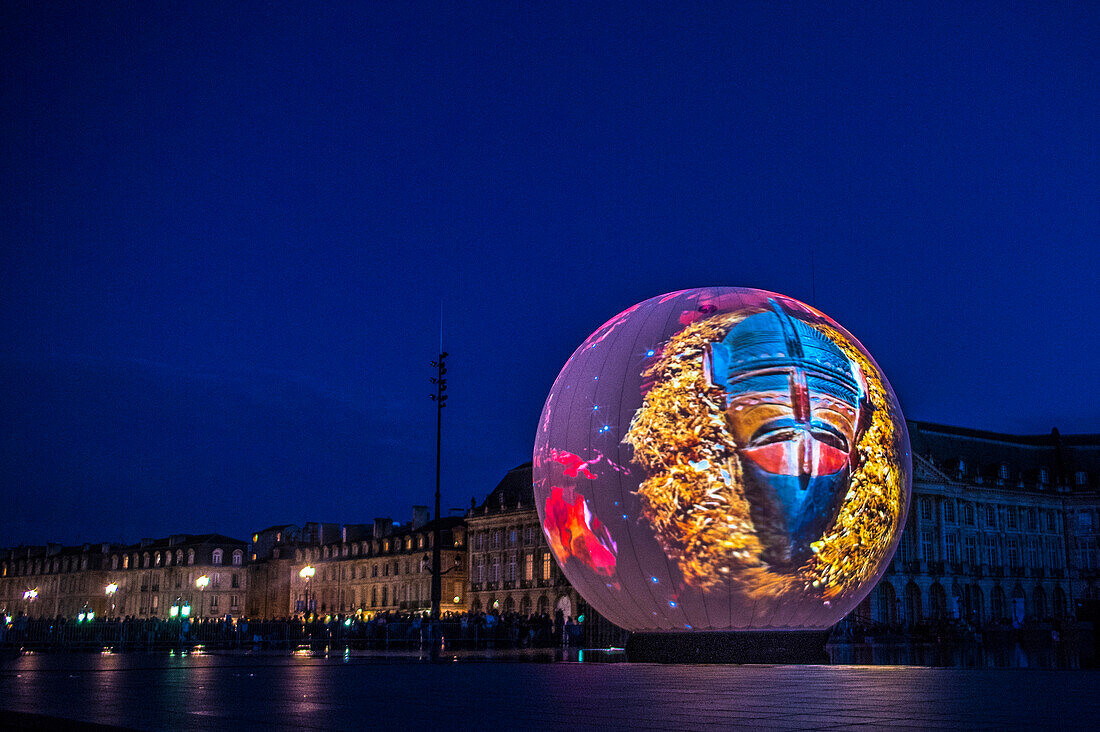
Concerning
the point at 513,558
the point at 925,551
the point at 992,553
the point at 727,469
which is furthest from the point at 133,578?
the point at 727,469

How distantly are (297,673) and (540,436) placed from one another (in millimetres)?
5372

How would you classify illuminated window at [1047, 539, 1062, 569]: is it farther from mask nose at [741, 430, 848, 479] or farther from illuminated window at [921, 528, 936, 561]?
mask nose at [741, 430, 848, 479]

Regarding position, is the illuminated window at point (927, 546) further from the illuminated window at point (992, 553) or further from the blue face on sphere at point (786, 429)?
the blue face on sphere at point (786, 429)

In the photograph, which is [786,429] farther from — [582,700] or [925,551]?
[925,551]

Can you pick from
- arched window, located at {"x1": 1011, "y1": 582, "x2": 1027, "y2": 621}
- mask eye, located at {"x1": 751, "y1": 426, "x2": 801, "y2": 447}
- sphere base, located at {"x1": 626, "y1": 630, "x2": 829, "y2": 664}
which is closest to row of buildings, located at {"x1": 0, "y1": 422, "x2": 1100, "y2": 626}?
arched window, located at {"x1": 1011, "y1": 582, "x2": 1027, "y2": 621}

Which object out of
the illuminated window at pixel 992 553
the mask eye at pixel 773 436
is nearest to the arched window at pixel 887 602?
the illuminated window at pixel 992 553

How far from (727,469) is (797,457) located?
38.4 inches

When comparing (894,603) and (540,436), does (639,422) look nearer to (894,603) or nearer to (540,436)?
(540,436)

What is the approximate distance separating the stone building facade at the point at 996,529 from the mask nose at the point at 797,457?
66480 millimetres

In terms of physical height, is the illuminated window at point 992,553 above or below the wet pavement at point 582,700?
above

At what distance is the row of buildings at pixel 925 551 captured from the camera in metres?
81.4

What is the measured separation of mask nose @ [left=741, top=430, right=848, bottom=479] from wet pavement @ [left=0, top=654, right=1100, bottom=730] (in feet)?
8.55

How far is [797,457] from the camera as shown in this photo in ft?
48.9

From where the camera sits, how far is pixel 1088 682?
1123 cm
